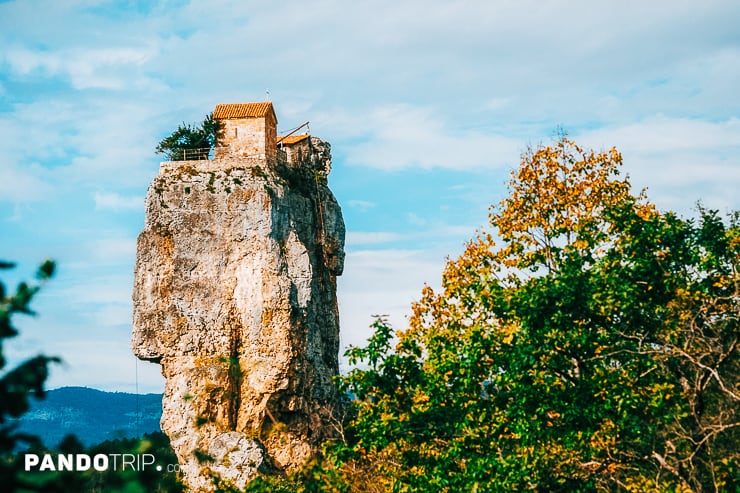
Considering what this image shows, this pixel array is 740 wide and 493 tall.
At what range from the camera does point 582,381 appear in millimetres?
15258

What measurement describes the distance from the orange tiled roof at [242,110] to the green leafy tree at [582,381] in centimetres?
2899

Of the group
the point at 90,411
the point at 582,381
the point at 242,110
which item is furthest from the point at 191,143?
the point at 90,411

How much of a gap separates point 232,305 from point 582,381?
28522mm

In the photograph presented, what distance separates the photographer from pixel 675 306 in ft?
51.3

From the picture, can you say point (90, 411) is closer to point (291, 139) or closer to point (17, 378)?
point (291, 139)

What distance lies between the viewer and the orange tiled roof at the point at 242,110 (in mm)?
44531

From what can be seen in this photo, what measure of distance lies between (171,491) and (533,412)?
990 cm

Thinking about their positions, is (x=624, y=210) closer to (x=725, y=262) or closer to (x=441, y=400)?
(x=725, y=262)

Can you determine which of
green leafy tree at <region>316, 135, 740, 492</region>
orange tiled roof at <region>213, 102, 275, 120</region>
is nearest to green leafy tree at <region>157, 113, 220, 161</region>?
orange tiled roof at <region>213, 102, 275, 120</region>

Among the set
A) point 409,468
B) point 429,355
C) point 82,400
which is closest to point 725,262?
point 429,355

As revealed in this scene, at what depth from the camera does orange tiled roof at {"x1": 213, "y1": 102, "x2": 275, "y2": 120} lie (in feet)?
146

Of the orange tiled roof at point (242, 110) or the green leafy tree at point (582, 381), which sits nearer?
the green leafy tree at point (582, 381)

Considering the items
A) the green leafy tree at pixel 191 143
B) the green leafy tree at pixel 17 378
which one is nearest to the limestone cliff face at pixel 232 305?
the green leafy tree at pixel 191 143

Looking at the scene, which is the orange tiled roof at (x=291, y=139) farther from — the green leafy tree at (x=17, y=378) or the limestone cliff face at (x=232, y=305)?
the green leafy tree at (x=17, y=378)
